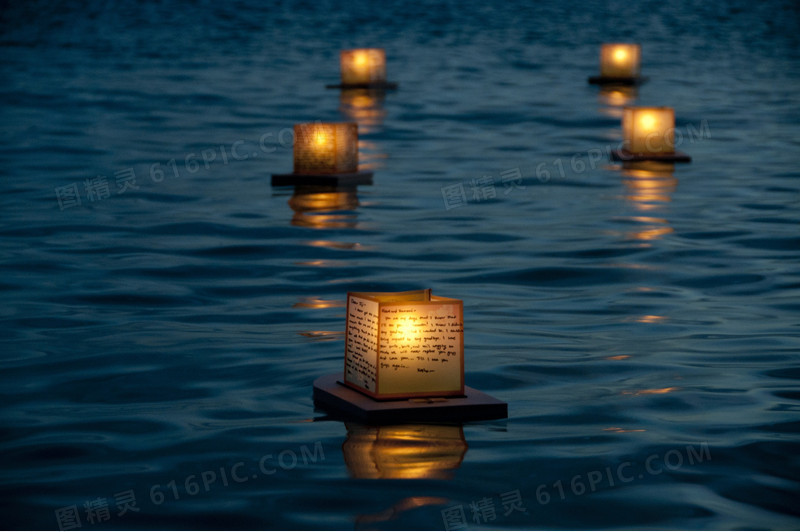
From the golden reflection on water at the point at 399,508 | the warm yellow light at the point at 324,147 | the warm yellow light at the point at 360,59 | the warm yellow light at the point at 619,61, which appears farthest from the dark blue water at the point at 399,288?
the warm yellow light at the point at 619,61

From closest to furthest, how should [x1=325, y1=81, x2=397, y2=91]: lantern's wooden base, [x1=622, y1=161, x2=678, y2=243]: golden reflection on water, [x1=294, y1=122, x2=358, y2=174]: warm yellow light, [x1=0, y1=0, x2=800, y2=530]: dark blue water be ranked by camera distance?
[x1=0, y1=0, x2=800, y2=530]: dark blue water
[x1=622, y1=161, x2=678, y2=243]: golden reflection on water
[x1=294, y1=122, x2=358, y2=174]: warm yellow light
[x1=325, y1=81, x2=397, y2=91]: lantern's wooden base

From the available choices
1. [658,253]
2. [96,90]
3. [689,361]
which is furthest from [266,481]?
[96,90]

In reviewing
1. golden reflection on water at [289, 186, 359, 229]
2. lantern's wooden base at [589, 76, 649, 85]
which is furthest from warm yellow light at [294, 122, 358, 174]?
lantern's wooden base at [589, 76, 649, 85]

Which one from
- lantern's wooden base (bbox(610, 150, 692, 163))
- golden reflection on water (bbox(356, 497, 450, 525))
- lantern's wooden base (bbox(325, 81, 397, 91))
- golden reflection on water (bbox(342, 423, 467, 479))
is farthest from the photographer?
lantern's wooden base (bbox(325, 81, 397, 91))

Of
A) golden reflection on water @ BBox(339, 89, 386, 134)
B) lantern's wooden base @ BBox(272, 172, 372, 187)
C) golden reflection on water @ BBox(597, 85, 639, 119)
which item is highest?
lantern's wooden base @ BBox(272, 172, 372, 187)

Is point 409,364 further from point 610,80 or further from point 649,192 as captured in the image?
point 610,80

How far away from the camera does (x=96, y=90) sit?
19.9 m

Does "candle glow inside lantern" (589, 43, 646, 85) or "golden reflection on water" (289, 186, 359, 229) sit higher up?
"candle glow inside lantern" (589, 43, 646, 85)

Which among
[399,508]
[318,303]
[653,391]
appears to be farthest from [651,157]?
[399,508]

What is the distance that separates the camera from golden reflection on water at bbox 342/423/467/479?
4949mm

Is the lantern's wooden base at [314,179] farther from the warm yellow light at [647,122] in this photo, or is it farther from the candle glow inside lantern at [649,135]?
the warm yellow light at [647,122]

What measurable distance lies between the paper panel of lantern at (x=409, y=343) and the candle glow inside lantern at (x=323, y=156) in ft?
22.0

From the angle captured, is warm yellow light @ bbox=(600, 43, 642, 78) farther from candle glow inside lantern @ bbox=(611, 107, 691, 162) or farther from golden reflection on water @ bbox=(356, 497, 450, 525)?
golden reflection on water @ bbox=(356, 497, 450, 525)

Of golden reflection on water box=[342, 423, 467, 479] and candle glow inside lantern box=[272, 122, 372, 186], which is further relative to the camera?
candle glow inside lantern box=[272, 122, 372, 186]
